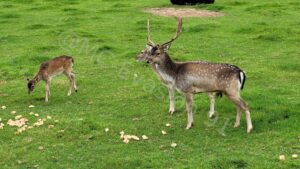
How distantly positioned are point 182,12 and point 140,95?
622 inches

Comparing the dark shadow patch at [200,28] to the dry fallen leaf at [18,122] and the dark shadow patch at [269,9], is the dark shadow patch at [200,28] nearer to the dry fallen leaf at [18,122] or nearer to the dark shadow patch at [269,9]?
the dark shadow patch at [269,9]

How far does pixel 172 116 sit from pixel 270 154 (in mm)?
3615

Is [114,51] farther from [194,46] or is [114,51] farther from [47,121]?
[47,121]

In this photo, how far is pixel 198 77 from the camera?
1215cm

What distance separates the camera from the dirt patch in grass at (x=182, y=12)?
2970cm

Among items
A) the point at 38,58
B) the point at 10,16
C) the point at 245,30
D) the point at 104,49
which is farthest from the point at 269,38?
the point at 10,16

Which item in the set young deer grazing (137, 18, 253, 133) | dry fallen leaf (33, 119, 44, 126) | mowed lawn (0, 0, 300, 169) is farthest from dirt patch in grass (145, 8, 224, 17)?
dry fallen leaf (33, 119, 44, 126)

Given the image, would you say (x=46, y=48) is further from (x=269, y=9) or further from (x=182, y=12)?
(x=269, y=9)

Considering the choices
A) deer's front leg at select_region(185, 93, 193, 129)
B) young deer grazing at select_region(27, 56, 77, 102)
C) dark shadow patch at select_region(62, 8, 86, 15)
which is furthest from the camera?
dark shadow patch at select_region(62, 8, 86, 15)

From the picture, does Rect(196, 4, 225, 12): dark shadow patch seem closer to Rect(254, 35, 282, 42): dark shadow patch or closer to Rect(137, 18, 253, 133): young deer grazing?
Rect(254, 35, 282, 42): dark shadow patch

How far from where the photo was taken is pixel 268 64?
732 inches

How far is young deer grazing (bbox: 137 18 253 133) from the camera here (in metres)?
11.7

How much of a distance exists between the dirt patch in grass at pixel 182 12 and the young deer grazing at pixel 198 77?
660 inches

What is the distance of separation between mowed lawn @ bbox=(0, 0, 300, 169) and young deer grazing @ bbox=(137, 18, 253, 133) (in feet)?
2.22
